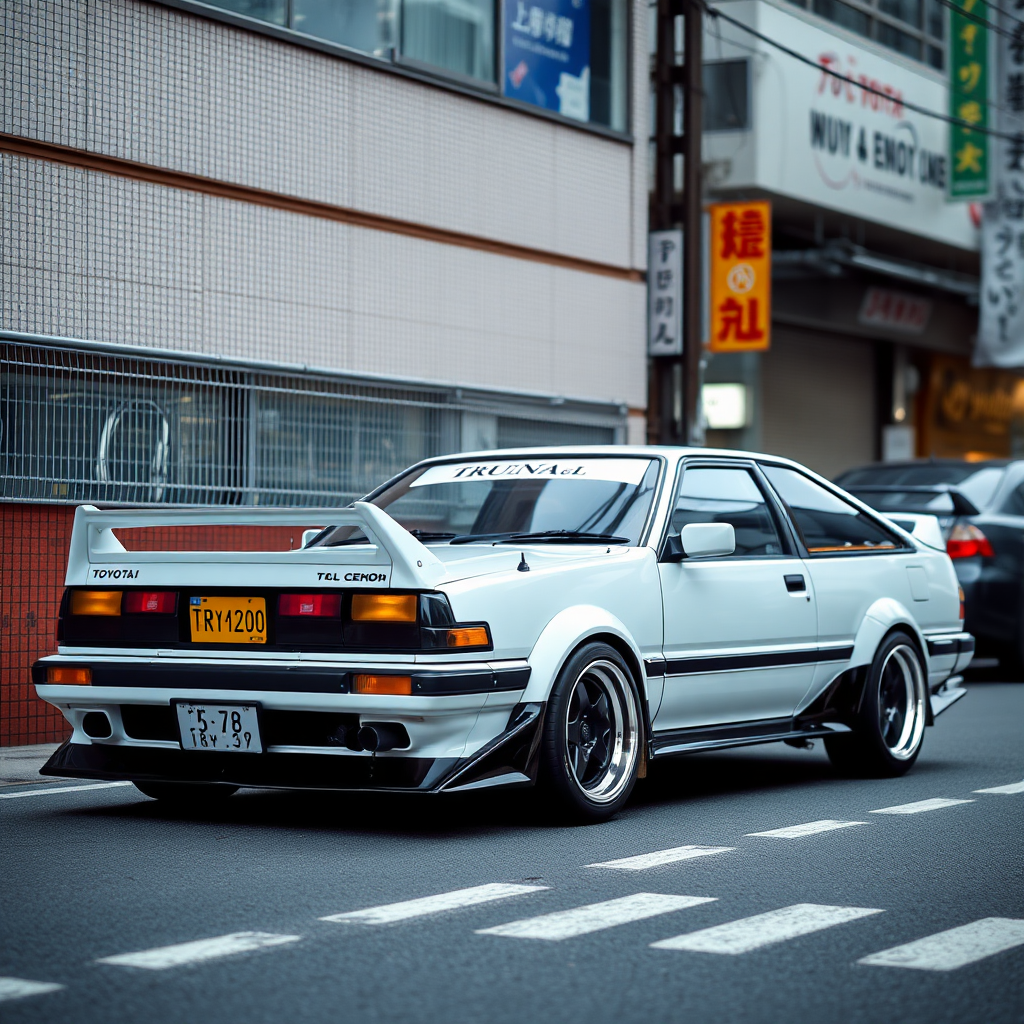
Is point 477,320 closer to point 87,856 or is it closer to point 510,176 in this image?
point 510,176

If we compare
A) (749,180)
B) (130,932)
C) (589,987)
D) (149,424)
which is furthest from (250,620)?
(749,180)

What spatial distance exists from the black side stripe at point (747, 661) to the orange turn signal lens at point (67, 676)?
2.09m

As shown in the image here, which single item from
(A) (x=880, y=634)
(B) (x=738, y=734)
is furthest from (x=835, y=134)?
(B) (x=738, y=734)

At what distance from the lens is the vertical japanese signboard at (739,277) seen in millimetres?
16266

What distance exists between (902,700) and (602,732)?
7.54 ft

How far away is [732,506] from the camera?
24.4 ft

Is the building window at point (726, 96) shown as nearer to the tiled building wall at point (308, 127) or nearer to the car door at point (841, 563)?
the tiled building wall at point (308, 127)

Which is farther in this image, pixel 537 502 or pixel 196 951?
pixel 537 502

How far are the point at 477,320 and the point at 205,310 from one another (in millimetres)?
2620

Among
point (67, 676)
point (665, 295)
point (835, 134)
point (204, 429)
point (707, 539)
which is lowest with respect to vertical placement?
point (67, 676)

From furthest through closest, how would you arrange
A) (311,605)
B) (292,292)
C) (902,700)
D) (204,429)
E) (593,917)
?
(292,292)
(204,429)
(902,700)
(311,605)
(593,917)

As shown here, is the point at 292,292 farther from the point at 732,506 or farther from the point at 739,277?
the point at 739,277

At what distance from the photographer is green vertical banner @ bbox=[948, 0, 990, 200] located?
69.2ft

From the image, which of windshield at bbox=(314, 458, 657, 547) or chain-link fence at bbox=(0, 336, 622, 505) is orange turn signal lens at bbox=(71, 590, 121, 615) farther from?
chain-link fence at bbox=(0, 336, 622, 505)
